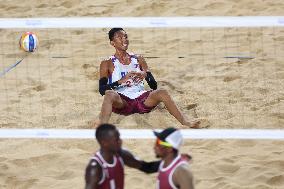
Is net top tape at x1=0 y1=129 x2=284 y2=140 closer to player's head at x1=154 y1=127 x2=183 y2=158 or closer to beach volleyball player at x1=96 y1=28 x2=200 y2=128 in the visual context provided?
beach volleyball player at x1=96 y1=28 x2=200 y2=128

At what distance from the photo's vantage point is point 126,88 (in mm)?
8344

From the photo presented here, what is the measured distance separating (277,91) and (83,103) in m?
2.21

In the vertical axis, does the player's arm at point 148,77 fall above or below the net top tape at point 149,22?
below

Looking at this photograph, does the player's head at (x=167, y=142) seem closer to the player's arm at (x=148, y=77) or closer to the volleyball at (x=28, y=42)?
the player's arm at (x=148, y=77)

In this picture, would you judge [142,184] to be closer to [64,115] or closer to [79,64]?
[64,115]

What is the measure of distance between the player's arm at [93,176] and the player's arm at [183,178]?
50 cm

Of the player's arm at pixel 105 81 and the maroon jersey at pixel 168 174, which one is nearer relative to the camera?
the maroon jersey at pixel 168 174

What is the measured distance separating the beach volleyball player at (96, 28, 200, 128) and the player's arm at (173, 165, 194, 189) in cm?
281

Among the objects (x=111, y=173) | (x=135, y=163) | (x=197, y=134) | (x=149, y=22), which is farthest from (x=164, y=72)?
(x=111, y=173)

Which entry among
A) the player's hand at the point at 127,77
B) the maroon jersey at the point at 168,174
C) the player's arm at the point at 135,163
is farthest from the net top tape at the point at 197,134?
the maroon jersey at the point at 168,174

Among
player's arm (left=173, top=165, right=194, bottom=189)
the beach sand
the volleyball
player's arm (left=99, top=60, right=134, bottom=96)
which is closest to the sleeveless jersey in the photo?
player's arm (left=99, top=60, right=134, bottom=96)

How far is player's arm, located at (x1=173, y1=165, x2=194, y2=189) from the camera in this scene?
4.97m

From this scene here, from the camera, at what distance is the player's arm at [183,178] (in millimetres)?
4969

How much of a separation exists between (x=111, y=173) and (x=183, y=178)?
1.82 ft
